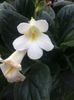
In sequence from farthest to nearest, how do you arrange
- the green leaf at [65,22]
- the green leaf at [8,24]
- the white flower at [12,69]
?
the green leaf at [65,22] → the green leaf at [8,24] → the white flower at [12,69]

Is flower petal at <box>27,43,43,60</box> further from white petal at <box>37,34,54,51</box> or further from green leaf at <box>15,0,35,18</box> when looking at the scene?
green leaf at <box>15,0,35,18</box>

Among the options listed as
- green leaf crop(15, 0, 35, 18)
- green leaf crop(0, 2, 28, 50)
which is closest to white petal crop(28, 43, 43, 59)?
green leaf crop(0, 2, 28, 50)

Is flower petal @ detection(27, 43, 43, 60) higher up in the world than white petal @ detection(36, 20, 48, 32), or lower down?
lower down

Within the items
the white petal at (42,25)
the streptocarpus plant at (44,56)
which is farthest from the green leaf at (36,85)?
the white petal at (42,25)

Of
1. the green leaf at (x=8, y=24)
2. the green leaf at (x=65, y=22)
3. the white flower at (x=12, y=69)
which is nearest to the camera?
the white flower at (x=12, y=69)

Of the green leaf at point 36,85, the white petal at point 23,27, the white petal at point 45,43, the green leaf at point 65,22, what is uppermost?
the white petal at point 23,27

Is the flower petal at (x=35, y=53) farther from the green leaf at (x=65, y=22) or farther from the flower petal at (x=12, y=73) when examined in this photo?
the green leaf at (x=65, y=22)
